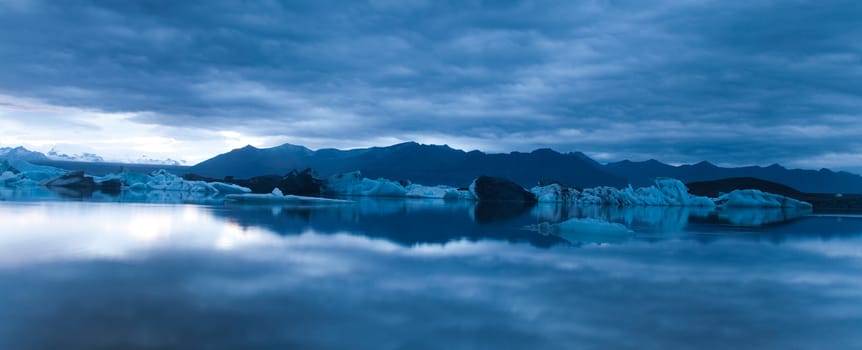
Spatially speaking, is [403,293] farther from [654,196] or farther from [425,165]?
[425,165]

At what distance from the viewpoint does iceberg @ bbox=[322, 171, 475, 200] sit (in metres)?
40.3

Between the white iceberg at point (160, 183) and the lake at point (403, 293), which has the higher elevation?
the white iceberg at point (160, 183)

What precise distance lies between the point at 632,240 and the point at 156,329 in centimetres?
948

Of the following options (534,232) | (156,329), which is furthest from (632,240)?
(156,329)

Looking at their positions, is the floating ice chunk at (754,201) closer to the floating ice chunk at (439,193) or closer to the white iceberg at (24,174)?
the floating ice chunk at (439,193)

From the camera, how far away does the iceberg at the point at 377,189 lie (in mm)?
40344

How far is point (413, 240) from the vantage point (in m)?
10.2

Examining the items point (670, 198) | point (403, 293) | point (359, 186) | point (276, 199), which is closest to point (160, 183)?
point (359, 186)

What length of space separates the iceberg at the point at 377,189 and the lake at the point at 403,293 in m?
30.0

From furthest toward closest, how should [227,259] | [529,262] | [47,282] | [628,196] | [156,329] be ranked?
1. [628,196]
2. [529,262]
3. [227,259]
4. [47,282]
5. [156,329]

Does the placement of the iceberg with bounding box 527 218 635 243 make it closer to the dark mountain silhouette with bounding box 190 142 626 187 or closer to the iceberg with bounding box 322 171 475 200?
the iceberg with bounding box 322 171 475 200

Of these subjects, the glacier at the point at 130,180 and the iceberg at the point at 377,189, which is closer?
the glacier at the point at 130,180

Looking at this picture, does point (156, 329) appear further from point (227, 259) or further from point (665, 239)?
point (665, 239)

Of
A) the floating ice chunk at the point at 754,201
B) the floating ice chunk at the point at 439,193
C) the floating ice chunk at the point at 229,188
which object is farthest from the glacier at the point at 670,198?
the floating ice chunk at the point at 229,188
